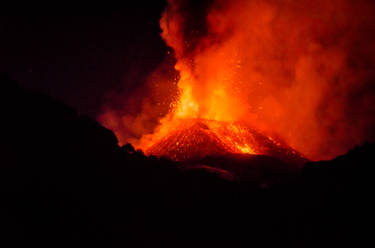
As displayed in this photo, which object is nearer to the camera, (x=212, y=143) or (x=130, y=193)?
(x=130, y=193)

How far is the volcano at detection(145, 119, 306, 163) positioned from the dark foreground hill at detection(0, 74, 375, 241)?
27.5 meters

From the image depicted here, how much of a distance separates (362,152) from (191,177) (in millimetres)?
13469

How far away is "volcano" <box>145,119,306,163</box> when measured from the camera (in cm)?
5684

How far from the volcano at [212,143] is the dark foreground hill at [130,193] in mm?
27535

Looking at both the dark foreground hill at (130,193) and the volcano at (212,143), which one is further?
the volcano at (212,143)

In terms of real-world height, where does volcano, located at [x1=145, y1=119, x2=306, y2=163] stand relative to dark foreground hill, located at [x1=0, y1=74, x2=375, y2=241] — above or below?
above

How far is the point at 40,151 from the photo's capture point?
18.1 metres

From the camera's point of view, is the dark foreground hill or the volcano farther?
the volcano

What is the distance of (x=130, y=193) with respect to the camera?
67.3ft

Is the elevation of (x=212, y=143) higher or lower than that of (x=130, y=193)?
higher

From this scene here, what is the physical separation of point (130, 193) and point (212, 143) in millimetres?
39134

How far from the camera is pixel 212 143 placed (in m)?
58.7

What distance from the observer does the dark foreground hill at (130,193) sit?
16031mm

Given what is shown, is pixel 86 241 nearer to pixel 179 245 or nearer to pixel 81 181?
pixel 81 181
